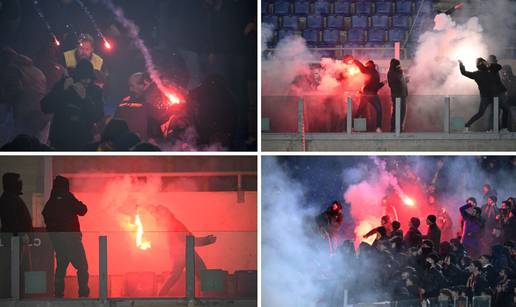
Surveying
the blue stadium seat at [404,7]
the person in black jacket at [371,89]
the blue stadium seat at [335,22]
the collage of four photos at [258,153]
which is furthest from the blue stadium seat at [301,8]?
the blue stadium seat at [404,7]

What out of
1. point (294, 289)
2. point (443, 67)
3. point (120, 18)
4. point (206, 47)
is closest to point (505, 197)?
point (443, 67)

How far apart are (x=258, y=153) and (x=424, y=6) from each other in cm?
107

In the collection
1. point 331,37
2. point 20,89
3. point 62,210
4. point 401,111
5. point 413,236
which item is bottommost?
point 413,236

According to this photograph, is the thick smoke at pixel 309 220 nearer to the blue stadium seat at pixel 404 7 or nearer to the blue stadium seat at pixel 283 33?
the blue stadium seat at pixel 283 33

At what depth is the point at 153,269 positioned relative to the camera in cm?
584

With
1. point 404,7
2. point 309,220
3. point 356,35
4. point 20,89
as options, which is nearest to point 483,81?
point 404,7

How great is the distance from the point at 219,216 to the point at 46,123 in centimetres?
95

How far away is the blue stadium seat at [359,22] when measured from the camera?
5.84 m

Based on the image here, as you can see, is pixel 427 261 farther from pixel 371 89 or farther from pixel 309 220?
pixel 371 89

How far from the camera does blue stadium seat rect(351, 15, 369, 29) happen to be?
19.2 ft

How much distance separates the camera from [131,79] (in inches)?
232

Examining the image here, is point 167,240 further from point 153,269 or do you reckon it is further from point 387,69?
point 387,69

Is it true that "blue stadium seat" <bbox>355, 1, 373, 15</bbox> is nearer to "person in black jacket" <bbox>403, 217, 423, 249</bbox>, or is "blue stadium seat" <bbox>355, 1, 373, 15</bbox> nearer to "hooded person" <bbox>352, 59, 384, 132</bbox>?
"hooded person" <bbox>352, 59, 384, 132</bbox>

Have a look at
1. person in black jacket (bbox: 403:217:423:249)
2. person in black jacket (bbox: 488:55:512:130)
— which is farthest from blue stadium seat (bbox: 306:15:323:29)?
person in black jacket (bbox: 403:217:423:249)
